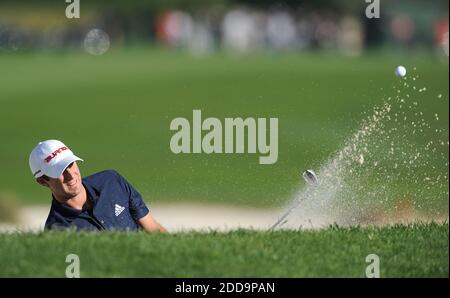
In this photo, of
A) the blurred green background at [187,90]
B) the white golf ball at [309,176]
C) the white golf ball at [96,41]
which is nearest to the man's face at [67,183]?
the white golf ball at [309,176]

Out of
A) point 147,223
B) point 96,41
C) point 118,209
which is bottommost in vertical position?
point 147,223

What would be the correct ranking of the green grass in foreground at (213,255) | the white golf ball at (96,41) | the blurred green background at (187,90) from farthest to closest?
the white golf ball at (96,41) < the blurred green background at (187,90) < the green grass in foreground at (213,255)

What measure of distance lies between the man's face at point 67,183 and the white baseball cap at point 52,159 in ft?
0.19

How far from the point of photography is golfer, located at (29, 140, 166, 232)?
747 centimetres

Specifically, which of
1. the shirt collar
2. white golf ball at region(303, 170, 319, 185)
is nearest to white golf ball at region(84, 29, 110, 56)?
white golf ball at region(303, 170, 319, 185)

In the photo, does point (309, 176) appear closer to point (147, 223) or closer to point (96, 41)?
point (147, 223)

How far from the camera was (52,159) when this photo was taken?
746 cm

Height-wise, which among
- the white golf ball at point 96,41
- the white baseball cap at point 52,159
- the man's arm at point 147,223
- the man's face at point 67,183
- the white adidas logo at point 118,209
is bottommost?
the man's arm at point 147,223

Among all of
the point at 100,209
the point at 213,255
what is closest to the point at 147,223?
the point at 100,209

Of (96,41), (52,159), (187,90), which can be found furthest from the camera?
(96,41)

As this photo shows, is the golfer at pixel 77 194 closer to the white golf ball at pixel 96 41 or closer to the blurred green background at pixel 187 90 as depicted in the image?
the blurred green background at pixel 187 90

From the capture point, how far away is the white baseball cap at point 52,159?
7422 millimetres

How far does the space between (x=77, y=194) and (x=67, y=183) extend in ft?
0.33

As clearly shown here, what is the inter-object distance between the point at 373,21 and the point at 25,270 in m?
54.4
